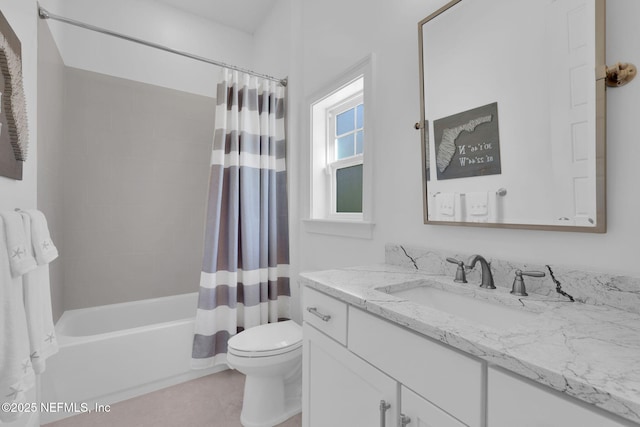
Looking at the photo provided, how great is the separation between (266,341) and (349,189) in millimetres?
1093

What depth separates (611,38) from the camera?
767 mm

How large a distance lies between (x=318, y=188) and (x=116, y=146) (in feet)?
6.03

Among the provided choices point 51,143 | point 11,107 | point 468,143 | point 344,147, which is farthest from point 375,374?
point 51,143

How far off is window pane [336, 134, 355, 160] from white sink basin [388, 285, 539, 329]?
3.61ft

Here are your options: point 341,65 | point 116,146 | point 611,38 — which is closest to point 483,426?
point 611,38

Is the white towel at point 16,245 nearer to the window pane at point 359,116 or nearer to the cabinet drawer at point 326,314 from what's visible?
the cabinet drawer at point 326,314

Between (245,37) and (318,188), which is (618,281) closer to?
(318,188)

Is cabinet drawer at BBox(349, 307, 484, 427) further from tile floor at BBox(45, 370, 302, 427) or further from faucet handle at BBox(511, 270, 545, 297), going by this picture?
tile floor at BBox(45, 370, 302, 427)

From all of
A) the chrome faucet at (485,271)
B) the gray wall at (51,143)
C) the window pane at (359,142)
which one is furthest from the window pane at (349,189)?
the gray wall at (51,143)

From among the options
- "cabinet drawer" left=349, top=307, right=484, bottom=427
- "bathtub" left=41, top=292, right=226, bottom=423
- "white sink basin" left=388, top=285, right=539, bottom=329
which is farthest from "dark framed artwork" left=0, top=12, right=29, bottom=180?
"white sink basin" left=388, top=285, right=539, bottom=329

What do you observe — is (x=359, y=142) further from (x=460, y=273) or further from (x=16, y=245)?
(x=16, y=245)

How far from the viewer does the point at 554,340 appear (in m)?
0.58

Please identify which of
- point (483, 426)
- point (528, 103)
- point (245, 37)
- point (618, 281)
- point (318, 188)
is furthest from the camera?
point (245, 37)

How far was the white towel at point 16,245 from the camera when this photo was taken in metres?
0.97
